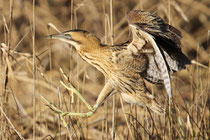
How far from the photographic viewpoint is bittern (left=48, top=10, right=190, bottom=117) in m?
1.78

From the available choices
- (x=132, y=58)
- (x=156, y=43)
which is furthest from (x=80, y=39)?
(x=156, y=43)

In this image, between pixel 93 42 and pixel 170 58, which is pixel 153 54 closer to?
pixel 170 58

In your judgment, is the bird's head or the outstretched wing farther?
the bird's head

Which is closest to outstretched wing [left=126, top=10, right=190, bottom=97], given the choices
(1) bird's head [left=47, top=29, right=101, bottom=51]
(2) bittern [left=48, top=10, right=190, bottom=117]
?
(2) bittern [left=48, top=10, right=190, bottom=117]

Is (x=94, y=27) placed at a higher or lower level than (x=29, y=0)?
lower

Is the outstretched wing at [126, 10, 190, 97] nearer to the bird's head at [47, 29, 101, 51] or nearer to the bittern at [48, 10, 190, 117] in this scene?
the bittern at [48, 10, 190, 117]

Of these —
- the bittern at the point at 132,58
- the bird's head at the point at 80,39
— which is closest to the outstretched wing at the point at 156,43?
the bittern at the point at 132,58

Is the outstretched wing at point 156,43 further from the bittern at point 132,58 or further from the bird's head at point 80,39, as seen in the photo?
the bird's head at point 80,39

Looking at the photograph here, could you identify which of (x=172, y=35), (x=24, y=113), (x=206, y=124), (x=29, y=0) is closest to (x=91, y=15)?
(x=29, y=0)

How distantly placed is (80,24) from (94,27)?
20 cm

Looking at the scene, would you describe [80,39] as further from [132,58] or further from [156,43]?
[156,43]

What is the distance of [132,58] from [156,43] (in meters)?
0.33

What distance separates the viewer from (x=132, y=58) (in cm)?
191

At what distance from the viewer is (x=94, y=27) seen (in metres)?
4.51
